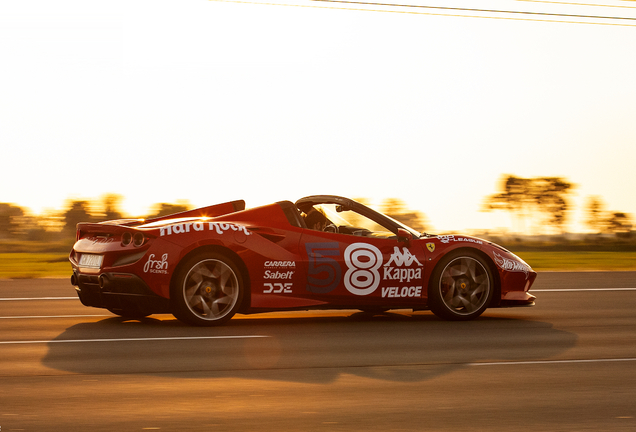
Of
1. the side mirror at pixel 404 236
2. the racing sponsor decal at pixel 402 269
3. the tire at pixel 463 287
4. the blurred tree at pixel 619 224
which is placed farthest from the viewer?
the blurred tree at pixel 619 224

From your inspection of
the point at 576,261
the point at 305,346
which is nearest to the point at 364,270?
the point at 305,346

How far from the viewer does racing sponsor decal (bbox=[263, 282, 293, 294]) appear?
309 inches

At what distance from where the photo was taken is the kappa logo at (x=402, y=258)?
26.8ft

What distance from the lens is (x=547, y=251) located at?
25688 millimetres

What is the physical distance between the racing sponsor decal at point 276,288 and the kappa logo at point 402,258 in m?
1.06

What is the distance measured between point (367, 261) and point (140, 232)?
227 cm

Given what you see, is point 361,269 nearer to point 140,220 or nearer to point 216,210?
point 216,210

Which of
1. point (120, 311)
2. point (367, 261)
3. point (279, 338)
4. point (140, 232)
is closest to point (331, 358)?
point (279, 338)

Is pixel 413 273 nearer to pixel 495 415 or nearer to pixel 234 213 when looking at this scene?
pixel 234 213

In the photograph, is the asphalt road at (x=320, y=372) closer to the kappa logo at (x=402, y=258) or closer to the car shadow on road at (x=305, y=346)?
the car shadow on road at (x=305, y=346)

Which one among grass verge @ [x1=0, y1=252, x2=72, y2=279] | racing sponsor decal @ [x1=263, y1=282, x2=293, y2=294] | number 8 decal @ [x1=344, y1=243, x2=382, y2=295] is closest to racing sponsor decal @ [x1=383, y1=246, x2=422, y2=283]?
number 8 decal @ [x1=344, y1=243, x2=382, y2=295]

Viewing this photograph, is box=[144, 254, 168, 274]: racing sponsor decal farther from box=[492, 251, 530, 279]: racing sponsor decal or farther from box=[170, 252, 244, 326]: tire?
box=[492, 251, 530, 279]: racing sponsor decal

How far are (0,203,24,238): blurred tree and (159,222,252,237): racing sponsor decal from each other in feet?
57.8

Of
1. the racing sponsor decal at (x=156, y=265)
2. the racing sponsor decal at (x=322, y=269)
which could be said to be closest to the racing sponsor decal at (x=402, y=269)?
the racing sponsor decal at (x=322, y=269)
